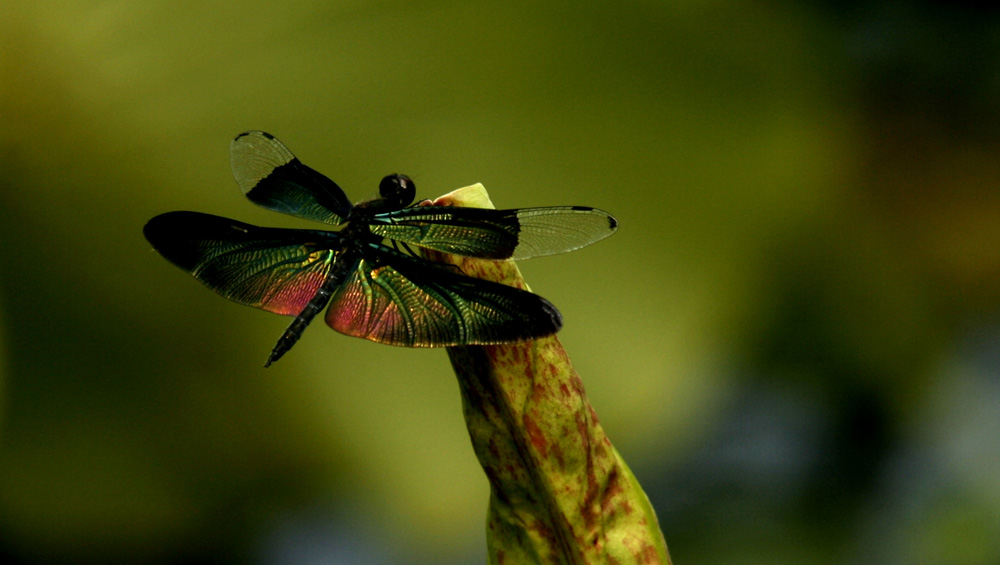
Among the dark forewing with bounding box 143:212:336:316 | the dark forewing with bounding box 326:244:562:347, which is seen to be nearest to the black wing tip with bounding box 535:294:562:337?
the dark forewing with bounding box 326:244:562:347

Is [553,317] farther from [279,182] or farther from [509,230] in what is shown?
[279,182]

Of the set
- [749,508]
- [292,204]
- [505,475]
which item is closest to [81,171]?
[292,204]

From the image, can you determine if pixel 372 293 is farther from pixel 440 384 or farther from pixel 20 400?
pixel 20 400

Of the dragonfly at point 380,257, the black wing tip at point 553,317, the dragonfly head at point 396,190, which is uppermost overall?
the dragonfly head at point 396,190

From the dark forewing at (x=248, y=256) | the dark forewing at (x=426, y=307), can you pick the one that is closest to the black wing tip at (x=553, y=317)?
the dark forewing at (x=426, y=307)

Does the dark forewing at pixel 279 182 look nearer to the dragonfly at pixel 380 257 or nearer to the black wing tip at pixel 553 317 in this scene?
the dragonfly at pixel 380 257
